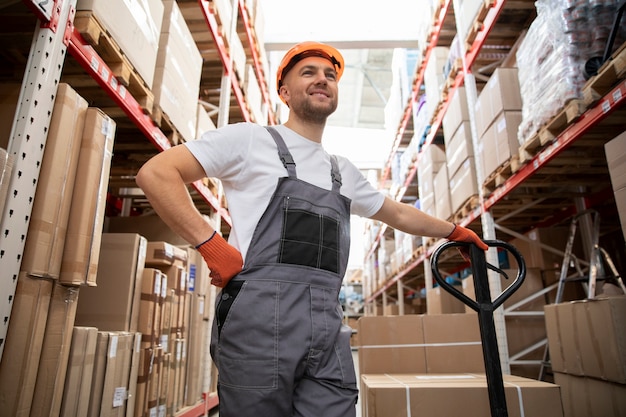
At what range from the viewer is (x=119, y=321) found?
105 inches

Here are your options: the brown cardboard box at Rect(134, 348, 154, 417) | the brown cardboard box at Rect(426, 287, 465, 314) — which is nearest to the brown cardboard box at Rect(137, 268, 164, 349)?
the brown cardboard box at Rect(134, 348, 154, 417)

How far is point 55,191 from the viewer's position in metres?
1.88

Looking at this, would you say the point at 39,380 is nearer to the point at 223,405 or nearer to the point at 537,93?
the point at 223,405

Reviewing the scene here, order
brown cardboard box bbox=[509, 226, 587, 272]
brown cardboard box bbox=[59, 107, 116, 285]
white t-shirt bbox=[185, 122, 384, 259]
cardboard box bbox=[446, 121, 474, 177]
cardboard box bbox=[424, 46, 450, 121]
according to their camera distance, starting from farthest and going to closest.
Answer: cardboard box bbox=[424, 46, 450, 121]
cardboard box bbox=[446, 121, 474, 177]
brown cardboard box bbox=[509, 226, 587, 272]
brown cardboard box bbox=[59, 107, 116, 285]
white t-shirt bbox=[185, 122, 384, 259]

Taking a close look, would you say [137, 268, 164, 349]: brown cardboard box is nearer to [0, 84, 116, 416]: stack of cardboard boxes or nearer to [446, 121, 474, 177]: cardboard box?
[0, 84, 116, 416]: stack of cardboard boxes

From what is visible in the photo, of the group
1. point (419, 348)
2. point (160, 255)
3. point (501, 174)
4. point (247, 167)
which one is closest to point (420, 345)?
point (419, 348)

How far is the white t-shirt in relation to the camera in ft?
4.99

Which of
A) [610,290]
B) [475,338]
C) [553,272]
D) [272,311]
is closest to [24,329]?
[272,311]

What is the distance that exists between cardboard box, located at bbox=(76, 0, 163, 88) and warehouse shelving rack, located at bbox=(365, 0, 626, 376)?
285cm

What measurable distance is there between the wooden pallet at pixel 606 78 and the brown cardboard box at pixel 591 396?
1.76 meters

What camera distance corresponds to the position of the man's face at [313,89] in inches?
71.7

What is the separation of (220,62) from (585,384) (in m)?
4.77

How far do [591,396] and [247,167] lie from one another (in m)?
2.79

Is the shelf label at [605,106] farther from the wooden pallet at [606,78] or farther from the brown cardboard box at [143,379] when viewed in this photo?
the brown cardboard box at [143,379]
